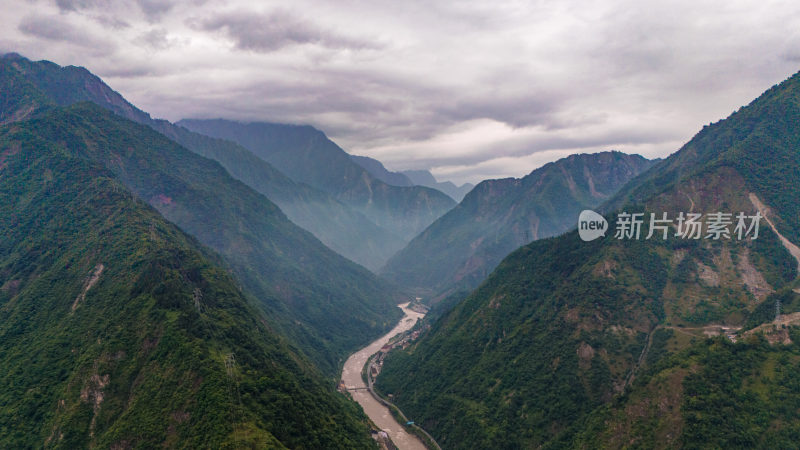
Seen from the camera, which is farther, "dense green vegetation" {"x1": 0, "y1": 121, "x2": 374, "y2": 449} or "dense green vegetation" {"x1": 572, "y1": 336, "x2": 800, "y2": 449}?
"dense green vegetation" {"x1": 572, "y1": 336, "x2": 800, "y2": 449}

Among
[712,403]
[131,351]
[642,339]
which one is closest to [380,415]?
[642,339]

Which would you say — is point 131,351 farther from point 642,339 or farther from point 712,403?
point 642,339

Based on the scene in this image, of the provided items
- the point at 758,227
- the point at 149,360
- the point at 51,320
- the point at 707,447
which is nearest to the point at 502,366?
the point at 707,447

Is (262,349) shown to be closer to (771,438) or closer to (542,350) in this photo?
(542,350)

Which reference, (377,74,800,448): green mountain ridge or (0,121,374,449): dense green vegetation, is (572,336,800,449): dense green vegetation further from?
(0,121,374,449): dense green vegetation

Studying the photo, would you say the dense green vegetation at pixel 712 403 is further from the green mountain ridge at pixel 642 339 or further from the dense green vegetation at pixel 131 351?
the dense green vegetation at pixel 131 351

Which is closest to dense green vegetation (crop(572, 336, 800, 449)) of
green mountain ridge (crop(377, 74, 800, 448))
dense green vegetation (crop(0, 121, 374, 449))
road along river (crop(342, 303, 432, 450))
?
green mountain ridge (crop(377, 74, 800, 448))

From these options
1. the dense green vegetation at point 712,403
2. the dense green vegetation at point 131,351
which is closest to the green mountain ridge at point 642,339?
the dense green vegetation at point 712,403
